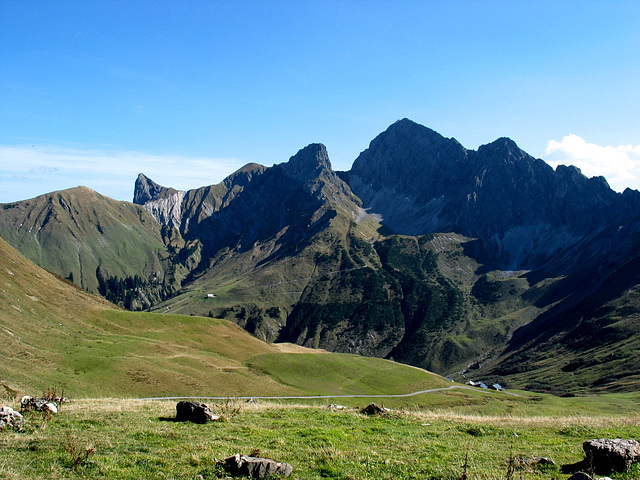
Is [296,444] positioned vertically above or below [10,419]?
above

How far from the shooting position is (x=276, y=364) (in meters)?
94.9

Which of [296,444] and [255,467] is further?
[296,444]

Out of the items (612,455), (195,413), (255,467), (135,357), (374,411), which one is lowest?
(135,357)

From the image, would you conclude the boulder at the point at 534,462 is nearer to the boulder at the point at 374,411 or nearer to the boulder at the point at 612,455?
the boulder at the point at 612,455

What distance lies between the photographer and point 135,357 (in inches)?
2886

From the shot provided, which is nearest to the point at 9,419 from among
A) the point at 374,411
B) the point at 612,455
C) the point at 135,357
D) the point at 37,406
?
the point at 37,406

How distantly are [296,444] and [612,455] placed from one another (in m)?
13.1

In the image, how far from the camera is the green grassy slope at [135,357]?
199 feet

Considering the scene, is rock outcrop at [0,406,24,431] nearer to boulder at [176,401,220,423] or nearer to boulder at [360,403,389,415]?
boulder at [176,401,220,423]

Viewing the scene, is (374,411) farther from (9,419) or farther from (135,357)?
(135,357)

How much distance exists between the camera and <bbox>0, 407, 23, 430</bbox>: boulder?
833 inches

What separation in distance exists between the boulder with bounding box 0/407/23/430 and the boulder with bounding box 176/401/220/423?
8145mm

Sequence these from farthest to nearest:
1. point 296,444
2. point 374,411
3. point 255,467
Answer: point 374,411, point 296,444, point 255,467

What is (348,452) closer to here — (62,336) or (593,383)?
(62,336)
